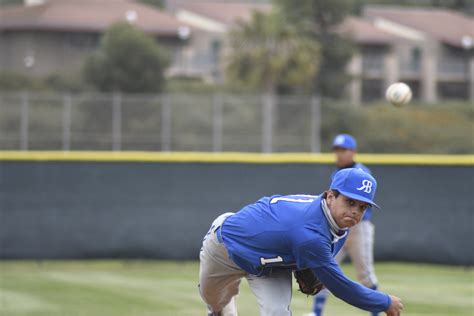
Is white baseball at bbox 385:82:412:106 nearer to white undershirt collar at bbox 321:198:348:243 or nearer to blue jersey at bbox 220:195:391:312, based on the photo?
blue jersey at bbox 220:195:391:312

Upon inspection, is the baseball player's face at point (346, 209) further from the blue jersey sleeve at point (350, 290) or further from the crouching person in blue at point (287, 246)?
the blue jersey sleeve at point (350, 290)

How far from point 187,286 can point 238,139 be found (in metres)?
15.3

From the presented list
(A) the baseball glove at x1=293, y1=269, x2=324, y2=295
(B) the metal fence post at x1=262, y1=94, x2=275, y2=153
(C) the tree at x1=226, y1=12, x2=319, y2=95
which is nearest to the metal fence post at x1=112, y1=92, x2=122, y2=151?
(B) the metal fence post at x1=262, y1=94, x2=275, y2=153

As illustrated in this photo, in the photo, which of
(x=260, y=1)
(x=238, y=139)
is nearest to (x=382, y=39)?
(x=260, y=1)

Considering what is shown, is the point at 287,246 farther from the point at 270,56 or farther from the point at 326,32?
the point at 326,32

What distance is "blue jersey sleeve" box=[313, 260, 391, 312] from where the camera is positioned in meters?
6.15

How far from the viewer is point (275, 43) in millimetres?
51406

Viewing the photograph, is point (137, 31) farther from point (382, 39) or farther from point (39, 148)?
point (382, 39)

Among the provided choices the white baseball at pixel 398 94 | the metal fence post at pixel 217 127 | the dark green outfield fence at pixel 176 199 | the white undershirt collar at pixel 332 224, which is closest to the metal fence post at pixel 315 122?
the metal fence post at pixel 217 127

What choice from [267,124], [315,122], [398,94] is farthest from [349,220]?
[315,122]

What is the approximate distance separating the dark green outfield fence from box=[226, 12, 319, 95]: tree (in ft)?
106

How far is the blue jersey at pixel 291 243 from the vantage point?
6130mm

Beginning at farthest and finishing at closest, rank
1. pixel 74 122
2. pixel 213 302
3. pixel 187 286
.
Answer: pixel 74 122 < pixel 187 286 < pixel 213 302

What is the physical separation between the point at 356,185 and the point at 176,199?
10909mm
